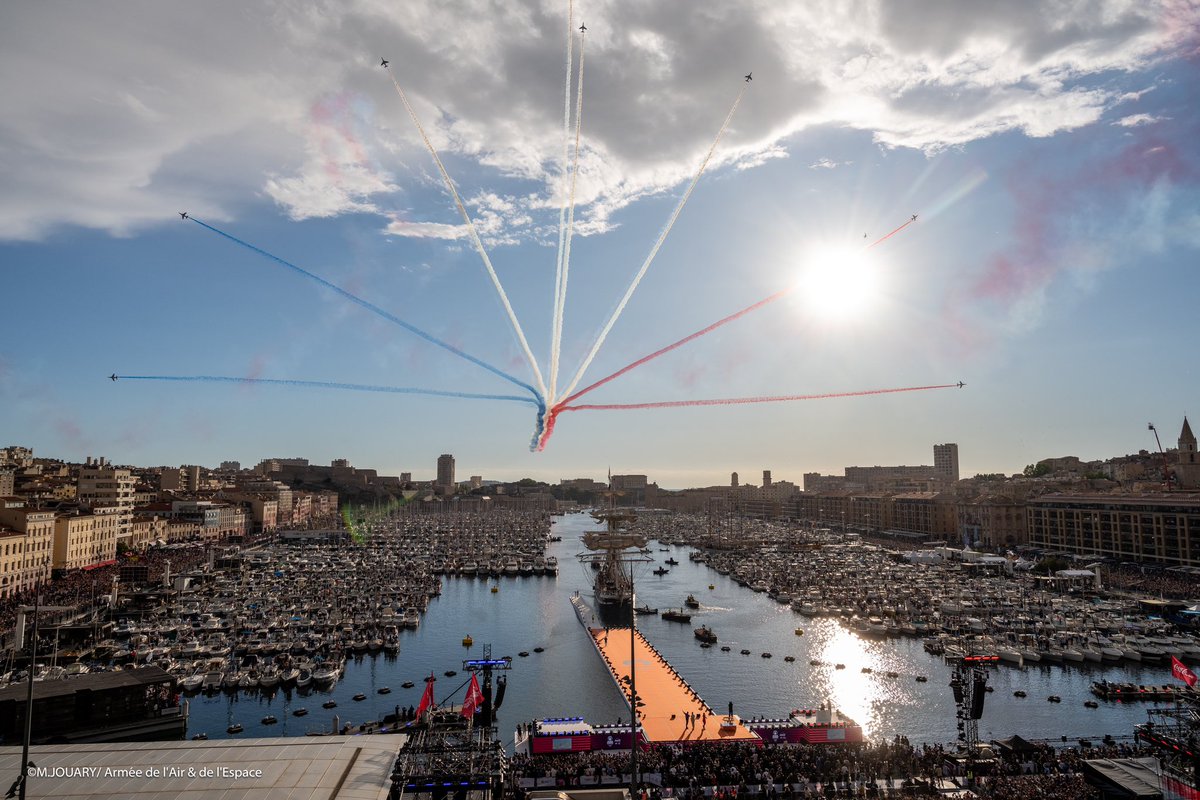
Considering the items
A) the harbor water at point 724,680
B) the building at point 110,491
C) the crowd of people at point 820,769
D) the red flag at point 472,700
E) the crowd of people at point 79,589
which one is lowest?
the harbor water at point 724,680

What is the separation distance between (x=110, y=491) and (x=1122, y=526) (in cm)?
9905

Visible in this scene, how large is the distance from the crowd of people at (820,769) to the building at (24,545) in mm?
46140

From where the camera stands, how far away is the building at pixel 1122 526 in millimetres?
62000

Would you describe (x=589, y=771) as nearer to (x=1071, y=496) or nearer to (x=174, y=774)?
(x=174, y=774)

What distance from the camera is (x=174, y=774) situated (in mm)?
12664

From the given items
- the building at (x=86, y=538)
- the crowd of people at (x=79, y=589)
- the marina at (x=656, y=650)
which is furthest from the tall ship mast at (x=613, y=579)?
the building at (x=86, y=538)

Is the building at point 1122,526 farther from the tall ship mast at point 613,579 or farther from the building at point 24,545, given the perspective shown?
the building at point 24,545

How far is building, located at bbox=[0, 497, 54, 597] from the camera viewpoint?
49156mm

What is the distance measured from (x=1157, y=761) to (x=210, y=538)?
95.1 m

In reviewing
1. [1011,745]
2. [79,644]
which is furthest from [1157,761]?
[79,644]

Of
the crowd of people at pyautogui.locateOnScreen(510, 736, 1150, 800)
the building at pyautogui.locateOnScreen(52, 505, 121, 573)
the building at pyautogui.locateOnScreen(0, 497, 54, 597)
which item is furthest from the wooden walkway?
the building at pyautogui.locateOnScreen(52, 505, 121, 573)

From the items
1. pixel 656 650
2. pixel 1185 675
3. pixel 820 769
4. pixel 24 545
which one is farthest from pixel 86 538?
pixel 1185 675

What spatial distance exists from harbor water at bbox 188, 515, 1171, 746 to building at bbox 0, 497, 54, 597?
27980 mm

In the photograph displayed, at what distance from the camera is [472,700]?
1850cm
